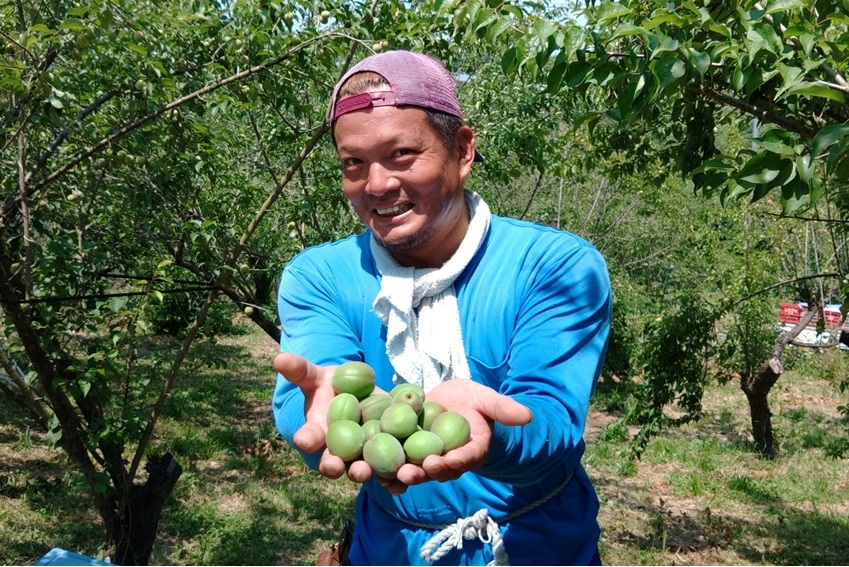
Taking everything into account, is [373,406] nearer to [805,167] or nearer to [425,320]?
[425,320]

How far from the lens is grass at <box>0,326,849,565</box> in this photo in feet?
18.5

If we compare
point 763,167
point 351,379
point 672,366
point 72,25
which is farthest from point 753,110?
point 672,366

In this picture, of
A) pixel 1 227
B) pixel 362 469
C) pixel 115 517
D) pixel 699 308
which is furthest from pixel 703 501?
pixel 362 469

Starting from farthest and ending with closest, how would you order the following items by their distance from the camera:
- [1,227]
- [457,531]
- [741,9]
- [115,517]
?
1. [115,517]
2. [1,227]
3. [741,9]
4. [457,531]

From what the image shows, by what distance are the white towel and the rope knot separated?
0.30 metres

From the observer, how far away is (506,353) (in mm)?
1800

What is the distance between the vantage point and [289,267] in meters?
2.01

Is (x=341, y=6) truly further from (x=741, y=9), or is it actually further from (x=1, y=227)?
(x=741, y=9)

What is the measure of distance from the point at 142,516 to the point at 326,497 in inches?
87.1

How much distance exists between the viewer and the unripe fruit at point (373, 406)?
1.55 meters

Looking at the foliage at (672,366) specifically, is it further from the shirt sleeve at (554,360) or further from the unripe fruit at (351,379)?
the unripe fruit at (351,379)

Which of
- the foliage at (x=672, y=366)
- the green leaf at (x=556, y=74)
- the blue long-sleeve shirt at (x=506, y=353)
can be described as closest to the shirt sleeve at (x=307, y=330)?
the blue long-sleeve shirt at (x=506, y=353)

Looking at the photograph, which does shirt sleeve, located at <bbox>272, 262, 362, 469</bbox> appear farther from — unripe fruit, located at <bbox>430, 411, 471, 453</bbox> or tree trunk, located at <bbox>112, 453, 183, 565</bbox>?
tree trunk, located at <bbox>112, 453, 183, 565</bbox>

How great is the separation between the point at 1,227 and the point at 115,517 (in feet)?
6.08
